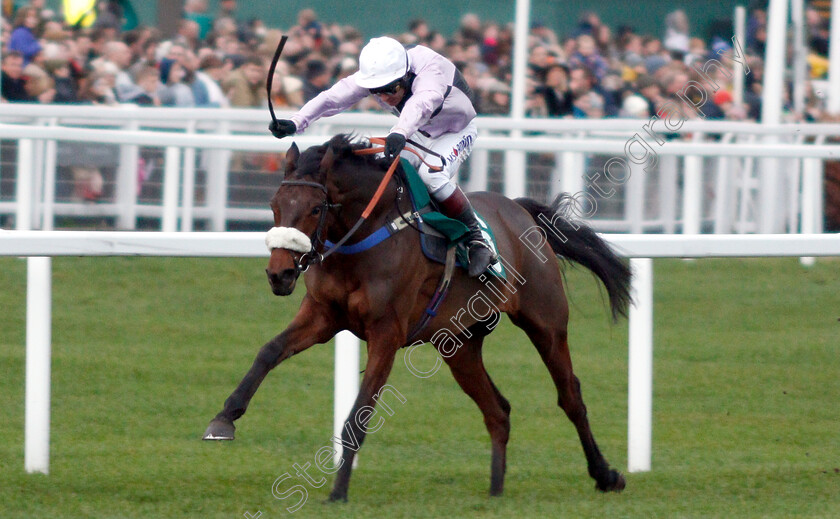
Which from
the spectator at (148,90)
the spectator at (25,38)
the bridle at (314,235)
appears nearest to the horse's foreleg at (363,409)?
the bridle at (314,235)

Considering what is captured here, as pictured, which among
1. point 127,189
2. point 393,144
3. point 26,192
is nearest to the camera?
point 393,144

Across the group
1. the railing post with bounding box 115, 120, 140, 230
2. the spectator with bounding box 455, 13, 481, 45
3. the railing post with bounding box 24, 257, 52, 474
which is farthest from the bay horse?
the spectator with bounding box 455, 13, 481, 45

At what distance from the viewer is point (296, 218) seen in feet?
13.8

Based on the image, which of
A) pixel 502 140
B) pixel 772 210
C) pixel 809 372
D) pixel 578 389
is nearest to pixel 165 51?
pixel 502 140

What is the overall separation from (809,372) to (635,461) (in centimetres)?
232

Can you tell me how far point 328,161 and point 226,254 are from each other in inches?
24.0

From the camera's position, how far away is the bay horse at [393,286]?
4305 millimetres

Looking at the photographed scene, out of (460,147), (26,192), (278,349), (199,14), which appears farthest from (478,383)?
(199,14)

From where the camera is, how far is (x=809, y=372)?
7.20 m

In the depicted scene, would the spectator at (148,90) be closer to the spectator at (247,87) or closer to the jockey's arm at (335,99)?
the spectator at (247,87)

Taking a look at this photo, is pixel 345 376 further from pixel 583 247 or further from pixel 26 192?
pixel 26 192

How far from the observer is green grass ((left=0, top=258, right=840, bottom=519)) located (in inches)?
186

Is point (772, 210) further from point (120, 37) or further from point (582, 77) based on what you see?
point (120, 37)

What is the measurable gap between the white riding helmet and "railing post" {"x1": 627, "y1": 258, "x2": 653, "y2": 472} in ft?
4.35
